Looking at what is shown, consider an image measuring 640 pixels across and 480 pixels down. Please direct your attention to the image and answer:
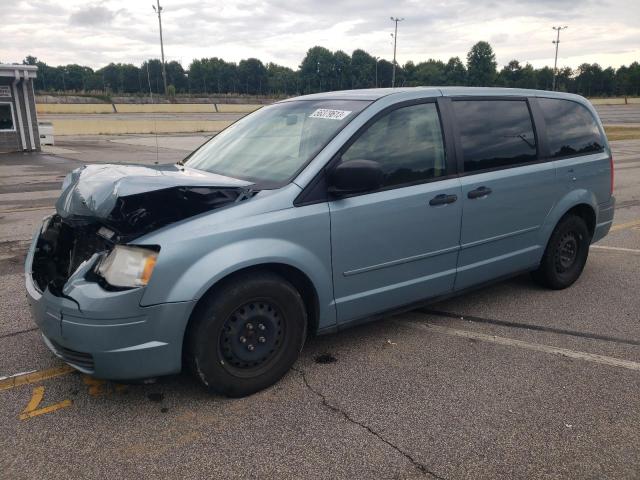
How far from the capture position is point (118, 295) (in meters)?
2.66

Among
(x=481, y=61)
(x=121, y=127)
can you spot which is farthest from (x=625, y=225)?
(x=481, y=61)

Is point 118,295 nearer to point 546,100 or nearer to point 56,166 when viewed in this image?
point 546,100

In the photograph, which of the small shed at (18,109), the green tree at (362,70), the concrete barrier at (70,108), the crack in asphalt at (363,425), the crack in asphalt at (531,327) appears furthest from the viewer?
the green tree at (362,70)

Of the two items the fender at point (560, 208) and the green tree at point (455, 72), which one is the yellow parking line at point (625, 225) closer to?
the fender at point (560, 208)

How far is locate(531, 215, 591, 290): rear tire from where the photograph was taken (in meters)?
4.78

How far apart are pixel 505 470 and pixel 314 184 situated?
5.96 feet

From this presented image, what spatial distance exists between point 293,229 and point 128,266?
0.92m

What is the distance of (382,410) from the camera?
2977mm

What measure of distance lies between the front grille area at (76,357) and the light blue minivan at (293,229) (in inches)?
0.5

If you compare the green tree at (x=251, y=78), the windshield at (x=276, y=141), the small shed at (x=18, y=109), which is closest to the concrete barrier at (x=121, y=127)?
the small shed at (x=18, y=109)

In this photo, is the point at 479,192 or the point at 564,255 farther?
the point at 564,255

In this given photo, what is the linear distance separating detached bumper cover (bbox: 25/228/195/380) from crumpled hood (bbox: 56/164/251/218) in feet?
1.39

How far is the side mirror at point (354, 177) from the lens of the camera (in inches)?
123

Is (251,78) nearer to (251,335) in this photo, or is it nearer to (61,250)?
(61,250)
